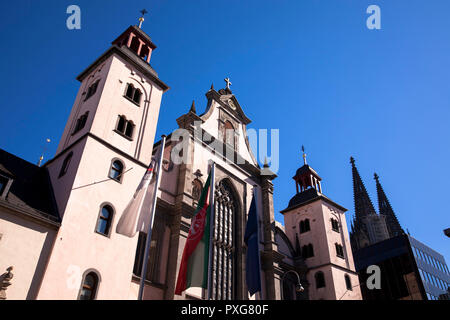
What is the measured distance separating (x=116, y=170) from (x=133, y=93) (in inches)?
231

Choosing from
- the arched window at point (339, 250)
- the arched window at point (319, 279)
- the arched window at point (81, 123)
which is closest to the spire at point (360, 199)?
the arched window at point (339, 250)

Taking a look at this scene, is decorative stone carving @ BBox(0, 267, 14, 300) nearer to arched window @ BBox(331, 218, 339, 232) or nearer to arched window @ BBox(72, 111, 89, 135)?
arched window @ BBox(72, 111, 89, 135)

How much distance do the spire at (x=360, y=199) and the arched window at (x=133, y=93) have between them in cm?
9430

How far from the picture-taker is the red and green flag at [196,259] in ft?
49.9

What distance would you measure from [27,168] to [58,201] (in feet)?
14.6

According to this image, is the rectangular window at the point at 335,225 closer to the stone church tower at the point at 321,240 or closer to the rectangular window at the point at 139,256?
the stone church tower at the point at 321,240

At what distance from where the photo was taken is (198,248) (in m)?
15.7

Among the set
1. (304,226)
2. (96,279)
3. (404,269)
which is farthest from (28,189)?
(404,269)
